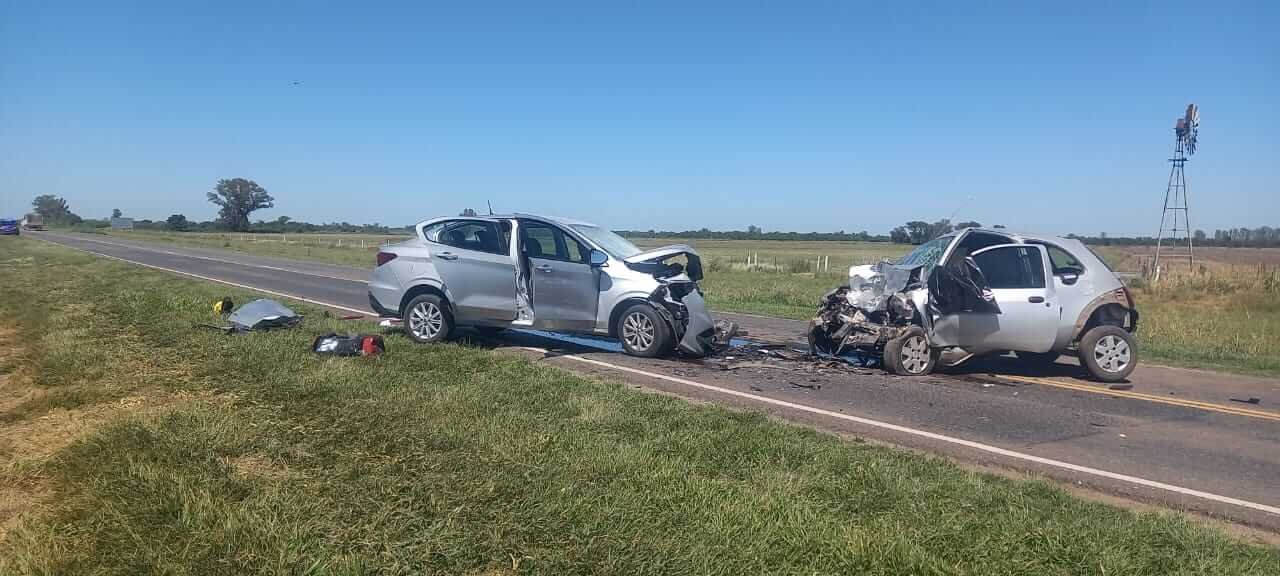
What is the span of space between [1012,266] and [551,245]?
569 centimetres

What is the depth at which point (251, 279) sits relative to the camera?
22.9 metres

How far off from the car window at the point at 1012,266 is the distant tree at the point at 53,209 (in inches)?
6489

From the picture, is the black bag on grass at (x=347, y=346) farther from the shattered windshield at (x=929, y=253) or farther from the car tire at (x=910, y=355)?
the shattered windshield at (x=929, y=253)

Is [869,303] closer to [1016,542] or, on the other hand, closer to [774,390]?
[774,390]

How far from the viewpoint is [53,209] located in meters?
150

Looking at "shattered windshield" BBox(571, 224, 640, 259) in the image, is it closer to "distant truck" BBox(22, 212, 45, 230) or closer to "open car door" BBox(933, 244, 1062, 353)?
"open car door" BBox(933, 244, 1062, 353)

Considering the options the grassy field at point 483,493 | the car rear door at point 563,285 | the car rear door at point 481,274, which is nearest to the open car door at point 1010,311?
the grassy field at point 483,493

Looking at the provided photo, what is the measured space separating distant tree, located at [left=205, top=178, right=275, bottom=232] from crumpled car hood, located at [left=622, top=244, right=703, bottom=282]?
124793 mm

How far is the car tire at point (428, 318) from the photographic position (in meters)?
10.5

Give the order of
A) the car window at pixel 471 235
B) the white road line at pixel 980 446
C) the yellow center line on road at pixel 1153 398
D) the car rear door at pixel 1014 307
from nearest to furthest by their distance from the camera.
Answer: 1. the white road line at pixel 980 446
2. the yellow center line on road at pixel 1153 398
3. the car rear door at pixel 1014 307
4. the car window at pixel 471 235

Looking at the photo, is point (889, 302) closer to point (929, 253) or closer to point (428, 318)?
point (929, 253)

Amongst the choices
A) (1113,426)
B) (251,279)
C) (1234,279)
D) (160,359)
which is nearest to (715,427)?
(1113,426)

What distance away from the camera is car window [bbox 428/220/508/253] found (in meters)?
10.6

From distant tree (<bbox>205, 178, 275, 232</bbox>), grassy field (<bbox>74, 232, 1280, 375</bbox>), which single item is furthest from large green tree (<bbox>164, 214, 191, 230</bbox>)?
grassy field (<bbox>74, 232, 1280, 375</bbox>)
